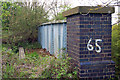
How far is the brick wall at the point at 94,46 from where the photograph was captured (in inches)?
195

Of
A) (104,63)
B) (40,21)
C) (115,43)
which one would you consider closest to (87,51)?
(104,63)

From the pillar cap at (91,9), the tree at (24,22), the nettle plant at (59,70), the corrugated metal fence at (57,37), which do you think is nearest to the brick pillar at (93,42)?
the pillar cap at (91,9)

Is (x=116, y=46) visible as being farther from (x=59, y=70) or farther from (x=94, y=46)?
(x=59, y=70)

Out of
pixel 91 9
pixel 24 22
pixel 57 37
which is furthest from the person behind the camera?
pixel 24 22

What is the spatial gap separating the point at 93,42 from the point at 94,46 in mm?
113

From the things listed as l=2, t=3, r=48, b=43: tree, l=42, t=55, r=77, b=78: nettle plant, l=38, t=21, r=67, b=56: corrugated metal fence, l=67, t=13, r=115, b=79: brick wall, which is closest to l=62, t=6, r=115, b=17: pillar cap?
l=67, t=13, r=115, b=79: brick wall

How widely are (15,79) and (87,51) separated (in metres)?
2.11

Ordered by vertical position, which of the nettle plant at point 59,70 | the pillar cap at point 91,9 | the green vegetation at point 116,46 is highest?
the pillar cap at point 91,9

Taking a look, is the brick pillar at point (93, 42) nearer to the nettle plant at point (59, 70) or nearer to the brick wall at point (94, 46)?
the brick wall at point (94, 46)

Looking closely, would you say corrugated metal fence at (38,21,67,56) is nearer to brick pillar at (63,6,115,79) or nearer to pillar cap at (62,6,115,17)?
brick pillar at (63,6,115,79)

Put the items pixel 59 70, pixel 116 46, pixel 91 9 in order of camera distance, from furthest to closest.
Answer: pixel 116 46 → pixel 59 70 → pixel 91 9

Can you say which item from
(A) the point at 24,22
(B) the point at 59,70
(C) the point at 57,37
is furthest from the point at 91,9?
(A) the point at 24,22

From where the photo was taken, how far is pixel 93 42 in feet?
16.5

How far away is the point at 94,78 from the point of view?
16.6 feet
